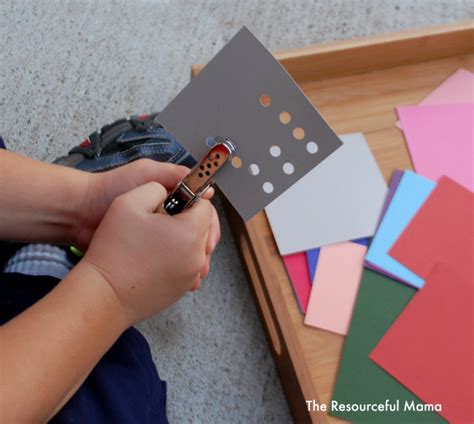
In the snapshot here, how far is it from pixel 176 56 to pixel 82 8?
21 cm

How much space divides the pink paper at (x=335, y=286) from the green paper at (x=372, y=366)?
0.01 metres

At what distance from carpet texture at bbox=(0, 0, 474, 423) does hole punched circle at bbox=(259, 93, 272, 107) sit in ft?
1.41

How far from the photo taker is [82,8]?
1.00 metres

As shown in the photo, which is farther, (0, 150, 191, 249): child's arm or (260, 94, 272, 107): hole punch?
(0, 150, 191, 249): child's arm

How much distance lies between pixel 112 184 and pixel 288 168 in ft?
0.69

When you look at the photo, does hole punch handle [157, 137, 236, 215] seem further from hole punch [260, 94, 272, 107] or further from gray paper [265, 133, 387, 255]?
gray paper [265, 133, 387, 255]

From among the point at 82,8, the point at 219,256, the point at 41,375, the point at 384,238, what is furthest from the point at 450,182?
the point at 82,8

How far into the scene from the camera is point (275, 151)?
445mm

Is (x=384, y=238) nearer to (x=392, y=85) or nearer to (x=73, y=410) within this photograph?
(x=392, y=85)

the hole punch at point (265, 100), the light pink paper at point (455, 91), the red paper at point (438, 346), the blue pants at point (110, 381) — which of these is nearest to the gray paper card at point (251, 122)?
the hole punch at point (265, 100)

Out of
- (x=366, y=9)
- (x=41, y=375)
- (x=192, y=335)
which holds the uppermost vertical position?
(x=41, y=375)

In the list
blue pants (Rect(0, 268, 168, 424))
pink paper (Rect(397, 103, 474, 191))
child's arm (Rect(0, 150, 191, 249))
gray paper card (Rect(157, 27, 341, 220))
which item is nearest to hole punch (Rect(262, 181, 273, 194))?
gray paper card (Rect(157, 27, 341, 220))

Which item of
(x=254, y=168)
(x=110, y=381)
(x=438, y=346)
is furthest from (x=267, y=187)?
(x=438, y=346)

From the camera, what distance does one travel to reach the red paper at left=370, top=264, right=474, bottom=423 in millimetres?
630
